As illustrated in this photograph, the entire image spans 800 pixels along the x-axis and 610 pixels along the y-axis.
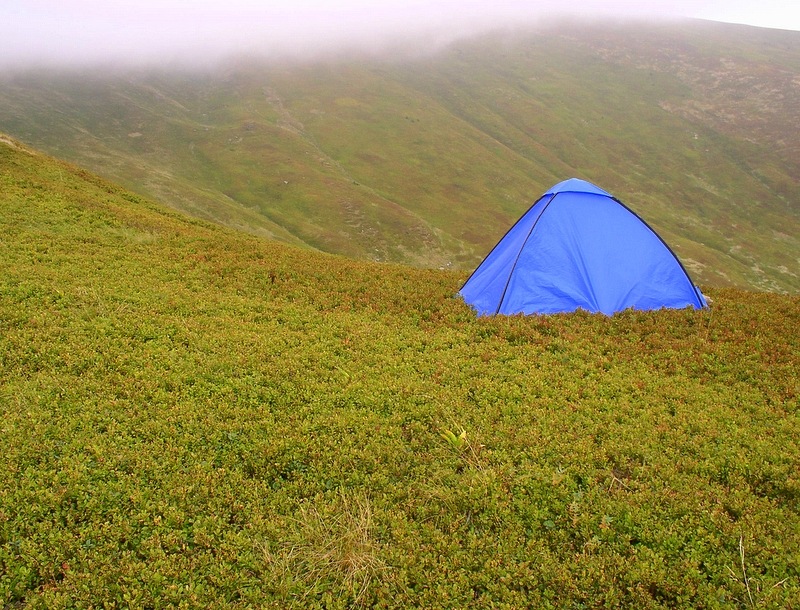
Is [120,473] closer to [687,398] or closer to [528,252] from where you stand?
[687,398]

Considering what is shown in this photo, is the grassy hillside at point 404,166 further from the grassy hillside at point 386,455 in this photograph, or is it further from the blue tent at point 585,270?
the grassy hillside at point 386,455

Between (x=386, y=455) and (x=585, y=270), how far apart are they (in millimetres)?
9895

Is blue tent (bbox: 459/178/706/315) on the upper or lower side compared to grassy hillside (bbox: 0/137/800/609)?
upper

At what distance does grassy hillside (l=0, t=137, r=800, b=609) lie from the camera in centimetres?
654

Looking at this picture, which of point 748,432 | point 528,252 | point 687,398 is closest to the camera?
point 748,432

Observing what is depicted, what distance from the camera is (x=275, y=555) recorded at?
6.84m

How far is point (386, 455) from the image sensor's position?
28.9 ft

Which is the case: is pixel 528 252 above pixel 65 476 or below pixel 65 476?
above

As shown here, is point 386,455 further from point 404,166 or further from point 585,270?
point 404,166

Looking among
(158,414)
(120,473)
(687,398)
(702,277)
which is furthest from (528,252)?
(702,277)

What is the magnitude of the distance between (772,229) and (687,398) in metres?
168

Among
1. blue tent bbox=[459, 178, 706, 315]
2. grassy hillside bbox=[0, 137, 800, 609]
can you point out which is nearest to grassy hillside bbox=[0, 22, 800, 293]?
blue tent bbox=[459, 178, 706, 315]

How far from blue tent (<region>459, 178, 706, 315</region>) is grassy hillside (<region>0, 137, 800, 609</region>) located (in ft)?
3.25

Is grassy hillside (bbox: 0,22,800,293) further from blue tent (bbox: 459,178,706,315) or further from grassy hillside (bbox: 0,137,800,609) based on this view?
grassy hillside (bbox: 0,137,800,609)
